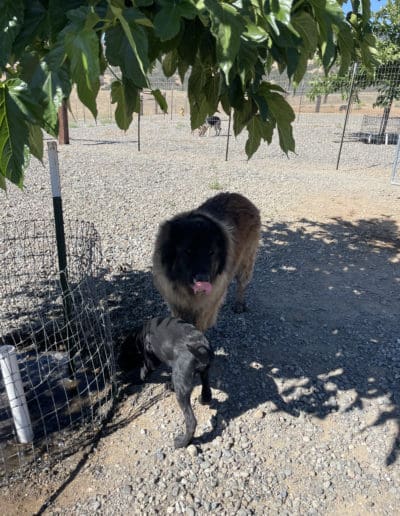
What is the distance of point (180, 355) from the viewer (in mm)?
3014

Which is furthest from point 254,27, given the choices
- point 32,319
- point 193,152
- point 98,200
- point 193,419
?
point 193,152

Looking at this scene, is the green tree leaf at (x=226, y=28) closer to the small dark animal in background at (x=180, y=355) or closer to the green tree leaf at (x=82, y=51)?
the green tree leaf at (x=82, y=51)

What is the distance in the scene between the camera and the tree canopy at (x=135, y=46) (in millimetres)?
1047

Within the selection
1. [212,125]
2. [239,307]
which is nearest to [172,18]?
[239,307]

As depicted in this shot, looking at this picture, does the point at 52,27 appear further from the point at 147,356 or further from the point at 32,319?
the point at 32,319

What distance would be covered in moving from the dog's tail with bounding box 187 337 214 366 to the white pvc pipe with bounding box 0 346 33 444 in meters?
1.16

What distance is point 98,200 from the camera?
8492 mm

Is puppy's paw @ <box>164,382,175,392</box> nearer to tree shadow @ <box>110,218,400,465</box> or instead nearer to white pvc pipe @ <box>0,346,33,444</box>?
tree shadow @ <box>110,218,400,465</box>

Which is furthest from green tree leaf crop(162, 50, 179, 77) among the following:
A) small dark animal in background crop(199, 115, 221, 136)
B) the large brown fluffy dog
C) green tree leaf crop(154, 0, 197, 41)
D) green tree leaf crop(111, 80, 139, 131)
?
small dark animal in background crop(199, 115, 221, 136)

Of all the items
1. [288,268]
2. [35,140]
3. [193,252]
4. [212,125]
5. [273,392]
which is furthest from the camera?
[212,125]

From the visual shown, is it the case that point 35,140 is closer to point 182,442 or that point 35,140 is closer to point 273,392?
point 182,442

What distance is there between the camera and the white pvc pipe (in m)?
2.64

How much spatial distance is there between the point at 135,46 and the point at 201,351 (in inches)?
88.4

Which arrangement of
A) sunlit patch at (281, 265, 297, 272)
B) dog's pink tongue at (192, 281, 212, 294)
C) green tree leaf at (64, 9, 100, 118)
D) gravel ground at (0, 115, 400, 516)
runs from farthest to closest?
sunlit patch at (281, 265, 297, 272), dog's pink tongue at (192, 281, 212, 294), gravel ground at (0, 115, 400, 516), green tree leaf at (64, 9, 100, 118)
